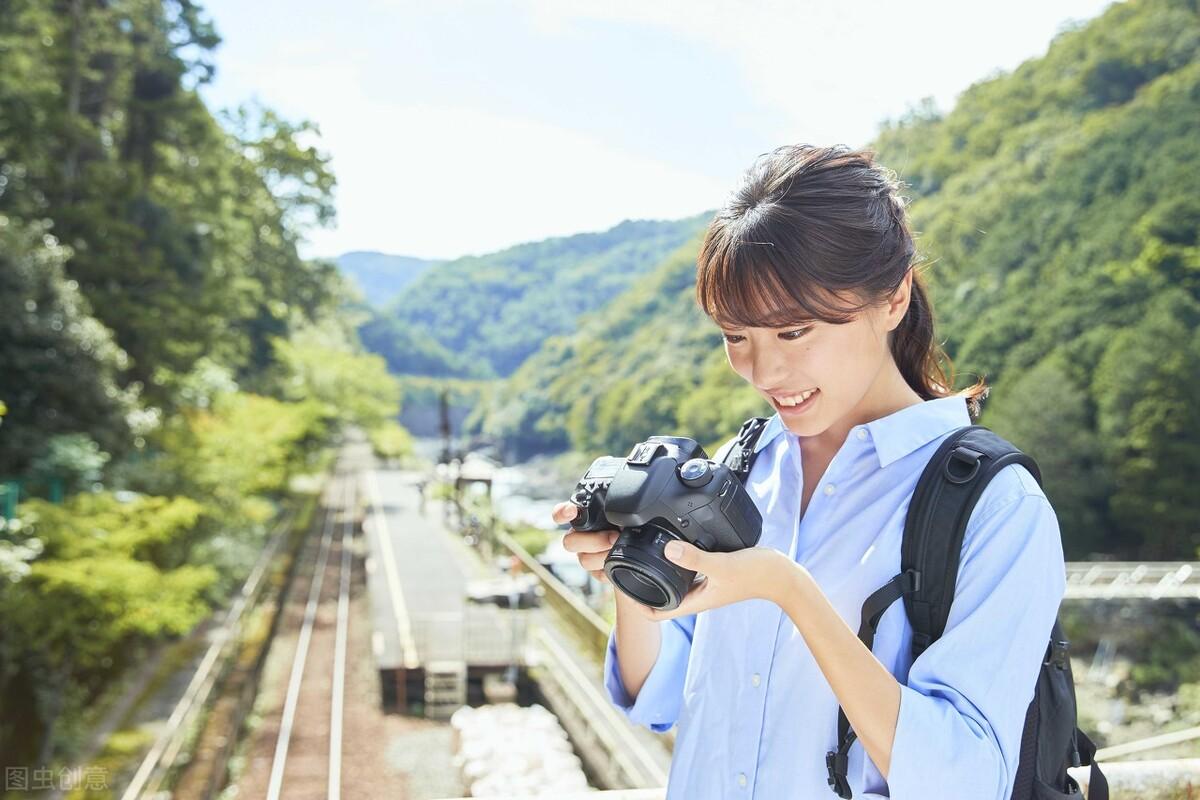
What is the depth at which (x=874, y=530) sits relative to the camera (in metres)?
0.91

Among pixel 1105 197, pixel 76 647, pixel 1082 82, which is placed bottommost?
pixel 76 647

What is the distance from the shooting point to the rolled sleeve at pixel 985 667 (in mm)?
753

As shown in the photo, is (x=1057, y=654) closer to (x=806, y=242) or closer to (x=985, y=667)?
(x=985, y=667)

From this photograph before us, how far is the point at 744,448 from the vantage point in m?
1.16

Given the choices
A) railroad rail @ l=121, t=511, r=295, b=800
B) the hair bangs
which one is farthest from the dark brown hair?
railroad rail @ l=121, t=511, r=295, b=800

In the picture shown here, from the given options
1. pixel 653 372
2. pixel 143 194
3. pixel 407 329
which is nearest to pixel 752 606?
pixel 143 194

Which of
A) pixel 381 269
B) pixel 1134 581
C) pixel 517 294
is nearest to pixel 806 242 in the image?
pixel 1134 581

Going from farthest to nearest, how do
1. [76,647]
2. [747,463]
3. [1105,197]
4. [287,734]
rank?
[1105,197] < [287,734] < [76,647] < [747,463]

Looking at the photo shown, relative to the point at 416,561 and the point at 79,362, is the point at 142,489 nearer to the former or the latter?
the point at 79,362

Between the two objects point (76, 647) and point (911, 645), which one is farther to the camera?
point (76, 647)

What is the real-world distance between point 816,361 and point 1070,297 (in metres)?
32.2

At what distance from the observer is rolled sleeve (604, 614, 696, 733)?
116cm

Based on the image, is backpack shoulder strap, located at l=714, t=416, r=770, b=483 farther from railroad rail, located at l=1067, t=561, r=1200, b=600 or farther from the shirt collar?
railroad rail, located at l=1067, t=561, r=1200, b=600

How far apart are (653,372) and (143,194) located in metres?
31.1
